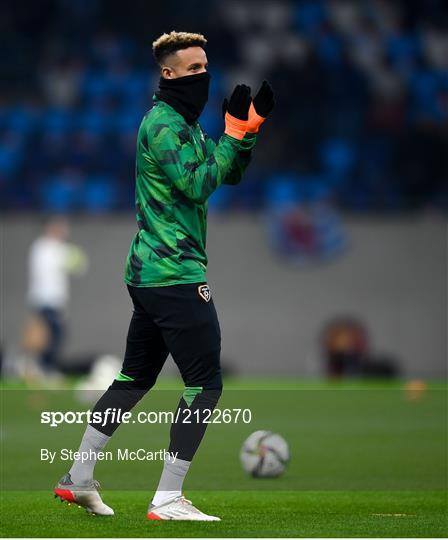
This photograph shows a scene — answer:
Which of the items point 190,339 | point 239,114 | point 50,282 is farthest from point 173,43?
point 50,282

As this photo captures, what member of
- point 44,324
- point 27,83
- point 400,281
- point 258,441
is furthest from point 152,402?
point 27,83

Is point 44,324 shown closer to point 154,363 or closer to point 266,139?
point 266,139

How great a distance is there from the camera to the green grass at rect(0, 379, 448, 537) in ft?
19.7

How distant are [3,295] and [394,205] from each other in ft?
21.4

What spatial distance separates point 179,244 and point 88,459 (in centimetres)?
117

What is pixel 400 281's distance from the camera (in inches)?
782

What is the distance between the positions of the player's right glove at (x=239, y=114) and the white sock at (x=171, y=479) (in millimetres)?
1593

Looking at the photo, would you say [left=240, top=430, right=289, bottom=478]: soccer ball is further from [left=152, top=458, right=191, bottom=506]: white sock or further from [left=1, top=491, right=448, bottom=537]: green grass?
[left=152, top=458, right=191, bottom=506]: white sock

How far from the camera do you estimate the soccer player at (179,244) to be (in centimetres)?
598

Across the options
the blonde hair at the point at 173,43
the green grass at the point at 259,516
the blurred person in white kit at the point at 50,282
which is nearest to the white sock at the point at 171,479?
the green grass at the point at 259,516

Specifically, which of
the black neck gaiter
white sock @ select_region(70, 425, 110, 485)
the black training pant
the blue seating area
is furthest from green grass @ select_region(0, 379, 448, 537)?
the blue seating area

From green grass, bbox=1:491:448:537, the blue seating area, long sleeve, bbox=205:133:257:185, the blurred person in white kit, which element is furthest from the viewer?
the blue seating area

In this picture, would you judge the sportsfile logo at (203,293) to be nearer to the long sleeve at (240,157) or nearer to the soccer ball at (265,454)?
the long sleeve at (240,157)

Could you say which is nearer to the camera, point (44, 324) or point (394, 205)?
point (44, 324)
